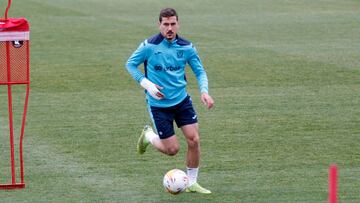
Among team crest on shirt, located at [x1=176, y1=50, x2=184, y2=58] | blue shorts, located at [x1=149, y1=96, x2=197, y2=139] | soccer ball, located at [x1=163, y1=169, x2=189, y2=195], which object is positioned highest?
team crest on shirt, located at [x1=176, y1=50, x2=184, y2=58]

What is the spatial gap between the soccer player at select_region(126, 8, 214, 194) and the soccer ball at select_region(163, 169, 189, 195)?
427mm

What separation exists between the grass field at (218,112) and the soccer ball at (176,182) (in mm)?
182

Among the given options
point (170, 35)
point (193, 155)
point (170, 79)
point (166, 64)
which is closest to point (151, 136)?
point (193, 155)

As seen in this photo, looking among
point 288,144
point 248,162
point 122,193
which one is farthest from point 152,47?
point 288,144

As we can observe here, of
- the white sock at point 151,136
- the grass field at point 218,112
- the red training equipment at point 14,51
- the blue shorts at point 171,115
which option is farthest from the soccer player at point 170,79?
the red training equipment at point 14,51

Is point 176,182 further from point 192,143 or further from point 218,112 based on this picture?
point 218,112

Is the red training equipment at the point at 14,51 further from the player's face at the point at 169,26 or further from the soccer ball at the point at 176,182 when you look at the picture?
the soccer ball at the point at 176,182

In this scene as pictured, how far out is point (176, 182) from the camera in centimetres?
1072

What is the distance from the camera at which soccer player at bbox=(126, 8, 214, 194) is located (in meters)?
11.0

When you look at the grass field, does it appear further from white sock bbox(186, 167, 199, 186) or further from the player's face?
the player's face

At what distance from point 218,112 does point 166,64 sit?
17.5 feet

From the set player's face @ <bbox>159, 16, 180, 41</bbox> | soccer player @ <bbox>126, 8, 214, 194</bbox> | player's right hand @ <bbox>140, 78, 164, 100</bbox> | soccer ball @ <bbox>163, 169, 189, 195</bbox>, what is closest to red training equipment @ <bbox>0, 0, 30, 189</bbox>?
soccer player @ <bbox>126, 8, 214, 194</bbox>

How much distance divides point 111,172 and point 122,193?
42.0 inches

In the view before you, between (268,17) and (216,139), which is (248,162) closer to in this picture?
(216,139)
